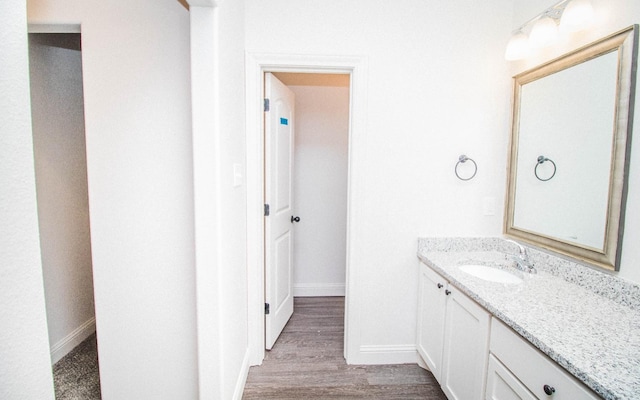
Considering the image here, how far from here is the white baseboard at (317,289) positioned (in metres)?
3.14

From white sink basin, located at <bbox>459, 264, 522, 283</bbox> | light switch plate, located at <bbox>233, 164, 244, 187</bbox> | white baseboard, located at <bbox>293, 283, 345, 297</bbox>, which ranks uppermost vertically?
light switch plate, located at <bbox>233, 164, 244, 187</bbox>

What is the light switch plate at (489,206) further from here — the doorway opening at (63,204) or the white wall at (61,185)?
the white wall at (61,185)

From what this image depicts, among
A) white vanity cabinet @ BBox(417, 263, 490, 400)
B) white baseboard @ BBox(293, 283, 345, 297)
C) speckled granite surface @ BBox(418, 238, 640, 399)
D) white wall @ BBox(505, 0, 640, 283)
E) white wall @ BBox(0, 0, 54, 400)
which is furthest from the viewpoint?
white baseboard @ BBox(293, 283, 345, 297)

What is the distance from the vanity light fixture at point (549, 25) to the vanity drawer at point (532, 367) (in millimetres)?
1495

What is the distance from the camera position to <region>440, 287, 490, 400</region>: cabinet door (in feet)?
4.12

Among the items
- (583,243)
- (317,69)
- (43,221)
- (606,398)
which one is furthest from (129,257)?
(583,243)

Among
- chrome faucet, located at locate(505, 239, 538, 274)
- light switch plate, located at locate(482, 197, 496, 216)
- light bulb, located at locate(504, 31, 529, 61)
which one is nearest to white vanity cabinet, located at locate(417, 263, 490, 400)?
chrome faucet, located at locate(505, 239, 538, 274)

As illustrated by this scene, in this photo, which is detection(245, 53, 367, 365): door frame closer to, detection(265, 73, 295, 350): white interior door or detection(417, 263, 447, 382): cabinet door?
detection(265, 73, 295, 350): white interior door

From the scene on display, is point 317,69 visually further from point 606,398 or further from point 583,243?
point 606,398

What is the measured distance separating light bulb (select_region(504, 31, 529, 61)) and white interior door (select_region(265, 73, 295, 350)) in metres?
1.56

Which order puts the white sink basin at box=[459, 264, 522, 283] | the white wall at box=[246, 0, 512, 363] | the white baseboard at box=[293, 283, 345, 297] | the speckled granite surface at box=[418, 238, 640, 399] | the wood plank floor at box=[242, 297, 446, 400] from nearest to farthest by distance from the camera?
the speckled granite surface at box=[418, 238, 640, 399] < the white sink basin at box=[459, 264, 522, 283] < the wood plank floor at box=[242, 297, 446, 400] < the white wall at box=[246, 0, 512, 363] < the white baseboard at box=[293, 283, 345, 297]

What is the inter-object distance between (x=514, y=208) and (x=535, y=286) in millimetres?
656

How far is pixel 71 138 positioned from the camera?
210 cm

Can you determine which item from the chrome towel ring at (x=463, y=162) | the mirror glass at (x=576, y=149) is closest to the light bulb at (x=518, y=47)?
the mirror glass at (x=576, y=149)
